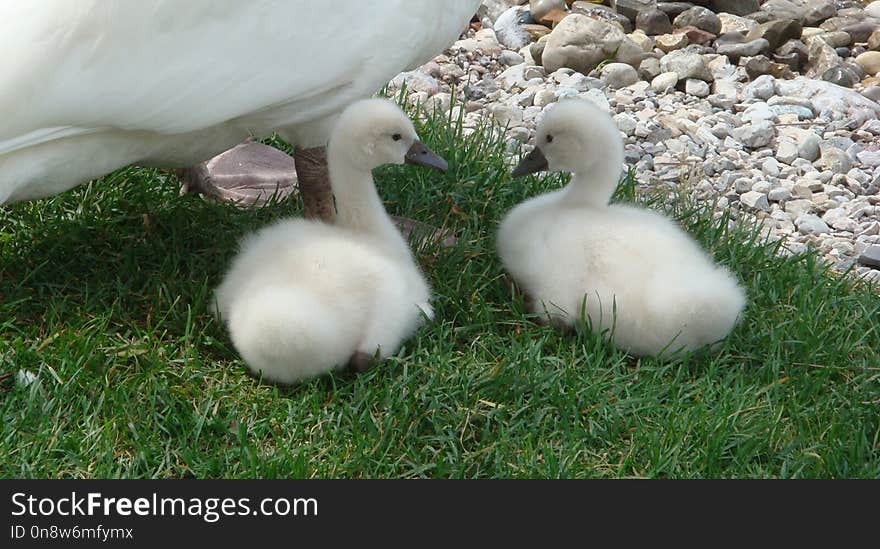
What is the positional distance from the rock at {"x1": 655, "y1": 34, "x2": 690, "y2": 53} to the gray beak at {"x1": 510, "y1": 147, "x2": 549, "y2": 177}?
3301mm

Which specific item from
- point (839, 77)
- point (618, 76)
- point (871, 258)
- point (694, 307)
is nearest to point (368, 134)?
point (694, 307)

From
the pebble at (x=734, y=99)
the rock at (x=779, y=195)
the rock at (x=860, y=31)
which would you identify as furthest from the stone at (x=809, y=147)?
the rock at (x=860, y=31)

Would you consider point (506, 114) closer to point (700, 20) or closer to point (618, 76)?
point (618, 76)

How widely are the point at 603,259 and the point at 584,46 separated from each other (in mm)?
3342

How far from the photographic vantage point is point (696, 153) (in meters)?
6.48

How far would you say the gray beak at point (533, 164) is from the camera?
4.59 m

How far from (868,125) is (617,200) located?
A: 86.5 inches

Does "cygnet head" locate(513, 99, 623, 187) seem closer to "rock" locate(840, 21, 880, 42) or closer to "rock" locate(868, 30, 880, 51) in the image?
"rock" locate(868, 30, 880, 51)

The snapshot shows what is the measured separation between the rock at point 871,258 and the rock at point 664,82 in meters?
1.90

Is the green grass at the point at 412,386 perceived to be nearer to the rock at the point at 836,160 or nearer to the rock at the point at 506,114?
the rock at the point at 836,160

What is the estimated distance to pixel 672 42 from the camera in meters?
7.64

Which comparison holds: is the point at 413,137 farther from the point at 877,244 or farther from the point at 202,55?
the point at 877,244

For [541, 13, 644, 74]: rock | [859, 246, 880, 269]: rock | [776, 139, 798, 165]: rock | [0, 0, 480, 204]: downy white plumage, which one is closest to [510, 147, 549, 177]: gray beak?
[0, 0, 480, 204]: downy white plumage

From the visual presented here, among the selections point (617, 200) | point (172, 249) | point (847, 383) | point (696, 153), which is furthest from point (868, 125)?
point (172, 249)
